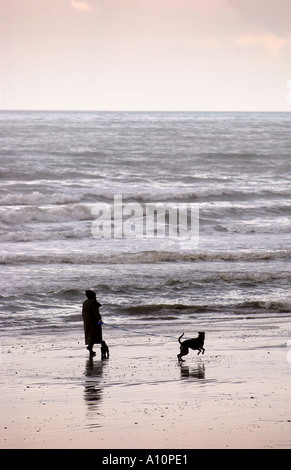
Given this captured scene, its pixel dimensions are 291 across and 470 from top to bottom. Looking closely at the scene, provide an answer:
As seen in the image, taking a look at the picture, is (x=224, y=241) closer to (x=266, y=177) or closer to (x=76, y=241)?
(x=76, y=241)

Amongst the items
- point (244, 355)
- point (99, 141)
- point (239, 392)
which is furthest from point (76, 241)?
point (99, 141)

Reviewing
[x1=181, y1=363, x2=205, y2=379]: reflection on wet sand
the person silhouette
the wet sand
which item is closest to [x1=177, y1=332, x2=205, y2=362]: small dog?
the wet sand

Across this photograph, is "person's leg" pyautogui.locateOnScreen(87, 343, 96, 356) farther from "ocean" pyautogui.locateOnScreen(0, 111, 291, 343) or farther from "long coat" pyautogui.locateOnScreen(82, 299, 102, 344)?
"ocean" pyautogui.locateOnScreen(0, 111, 291, 343)

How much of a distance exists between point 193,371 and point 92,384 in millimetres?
1349

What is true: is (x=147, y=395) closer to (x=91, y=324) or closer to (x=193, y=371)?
(x=193, y=371)

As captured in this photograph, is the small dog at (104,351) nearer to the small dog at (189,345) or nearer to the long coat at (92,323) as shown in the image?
the long coat at (92,323)

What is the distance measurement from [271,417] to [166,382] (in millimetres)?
2011

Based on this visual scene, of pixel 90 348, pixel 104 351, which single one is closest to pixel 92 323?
pixel 90 348

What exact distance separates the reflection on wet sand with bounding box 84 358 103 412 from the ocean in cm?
224

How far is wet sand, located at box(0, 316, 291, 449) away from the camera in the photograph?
22.9 feet

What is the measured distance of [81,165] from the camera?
148 ft

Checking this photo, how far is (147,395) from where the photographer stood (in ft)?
28.2

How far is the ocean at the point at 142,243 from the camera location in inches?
608

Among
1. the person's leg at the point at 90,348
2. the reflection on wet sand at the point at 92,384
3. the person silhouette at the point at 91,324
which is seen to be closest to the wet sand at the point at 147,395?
the reflection on wet sand at the point at 92,384
